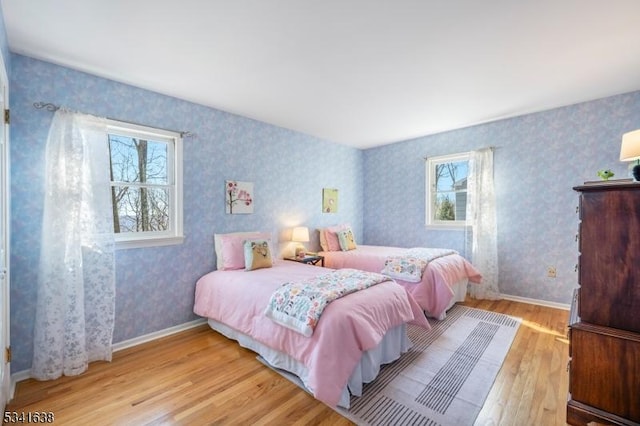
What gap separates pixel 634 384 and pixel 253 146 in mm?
3809

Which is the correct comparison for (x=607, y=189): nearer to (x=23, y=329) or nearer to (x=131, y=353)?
(x=131, y=353)

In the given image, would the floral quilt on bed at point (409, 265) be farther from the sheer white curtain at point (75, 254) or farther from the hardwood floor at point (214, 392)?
the sheer white curtain at point (75, 254)

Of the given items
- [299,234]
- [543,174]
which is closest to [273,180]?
[299,234]

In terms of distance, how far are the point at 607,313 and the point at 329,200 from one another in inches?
143

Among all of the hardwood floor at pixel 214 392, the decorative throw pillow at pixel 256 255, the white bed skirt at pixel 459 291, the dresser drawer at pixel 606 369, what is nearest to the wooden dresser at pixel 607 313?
the dresser drawer at pixel 606 369

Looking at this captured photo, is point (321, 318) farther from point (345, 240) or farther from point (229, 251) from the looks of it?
point (345, 240)

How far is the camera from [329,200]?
4.79m

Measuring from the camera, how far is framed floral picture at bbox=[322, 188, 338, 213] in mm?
4703

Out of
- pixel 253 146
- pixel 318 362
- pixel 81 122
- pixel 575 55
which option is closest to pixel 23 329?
pixel 81 122

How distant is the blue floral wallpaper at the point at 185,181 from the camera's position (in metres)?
2.14

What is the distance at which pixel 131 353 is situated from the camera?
8.27ft

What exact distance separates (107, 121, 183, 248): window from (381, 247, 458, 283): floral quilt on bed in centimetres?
244

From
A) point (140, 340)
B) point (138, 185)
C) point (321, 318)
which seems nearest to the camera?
point (321, 318)

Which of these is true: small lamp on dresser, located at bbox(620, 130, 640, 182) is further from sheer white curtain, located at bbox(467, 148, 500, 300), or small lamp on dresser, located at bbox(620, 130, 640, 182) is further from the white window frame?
the white window frame
